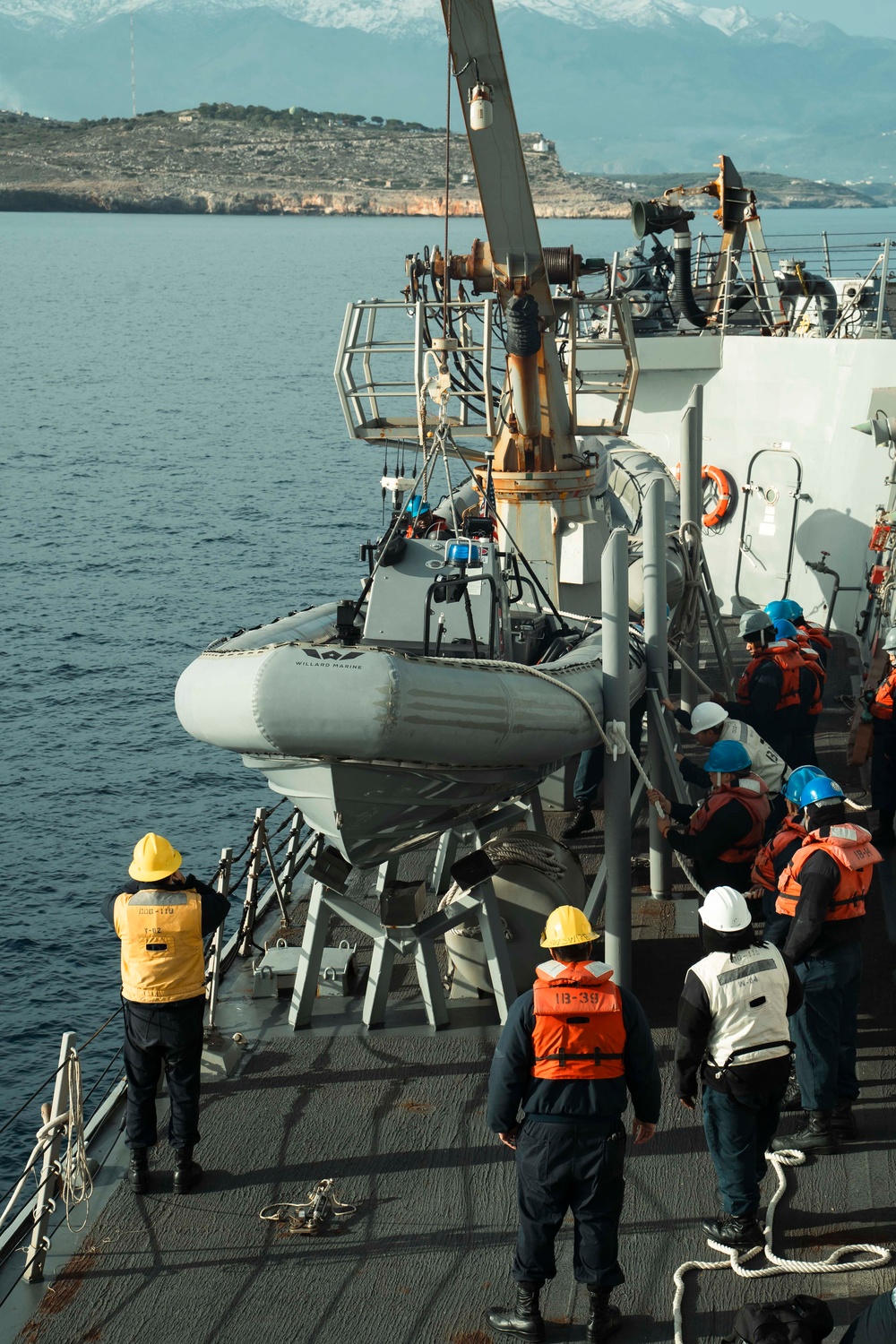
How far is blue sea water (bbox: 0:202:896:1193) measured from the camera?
1545 cm

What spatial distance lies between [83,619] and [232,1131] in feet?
71.1

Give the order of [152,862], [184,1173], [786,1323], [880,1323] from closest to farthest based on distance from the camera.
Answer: [880,1323]
[786,1323]
[152,862]
[184,1173]

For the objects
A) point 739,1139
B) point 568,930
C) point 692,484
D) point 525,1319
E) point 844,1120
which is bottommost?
point 525,1319

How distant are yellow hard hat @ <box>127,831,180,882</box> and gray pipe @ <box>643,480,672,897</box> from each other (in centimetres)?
304

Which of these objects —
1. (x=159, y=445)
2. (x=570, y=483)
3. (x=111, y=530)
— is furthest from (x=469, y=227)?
(x=570, y=483)

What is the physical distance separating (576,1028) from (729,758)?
2.70 m

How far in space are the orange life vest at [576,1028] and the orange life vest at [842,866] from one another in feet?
4.88

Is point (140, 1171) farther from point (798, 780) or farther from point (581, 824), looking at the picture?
point (581, 824)

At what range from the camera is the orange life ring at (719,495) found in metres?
16.9

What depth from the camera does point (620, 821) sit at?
7.22m

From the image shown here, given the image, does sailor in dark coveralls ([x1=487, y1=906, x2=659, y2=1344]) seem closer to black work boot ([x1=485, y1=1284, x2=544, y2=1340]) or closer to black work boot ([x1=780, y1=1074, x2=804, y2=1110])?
black work boot ([x1=485, y1=1284, x2=544, y2=1340])

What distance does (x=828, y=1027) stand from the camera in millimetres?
6055

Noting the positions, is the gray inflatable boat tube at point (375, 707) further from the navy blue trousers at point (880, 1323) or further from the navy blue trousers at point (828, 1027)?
the navy blue trousers at point (880, 1323)

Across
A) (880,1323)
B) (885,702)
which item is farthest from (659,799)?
(880,1323)
